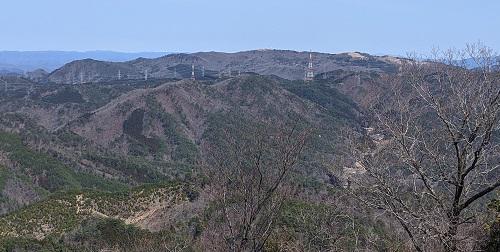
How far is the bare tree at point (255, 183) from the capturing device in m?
12.1

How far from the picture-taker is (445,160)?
35.3 feet

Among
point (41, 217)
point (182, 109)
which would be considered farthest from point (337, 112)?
point (41, 217)

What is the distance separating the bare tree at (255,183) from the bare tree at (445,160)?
171 cm

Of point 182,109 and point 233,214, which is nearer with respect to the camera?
point 233,214

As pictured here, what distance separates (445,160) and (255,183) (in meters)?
3.94

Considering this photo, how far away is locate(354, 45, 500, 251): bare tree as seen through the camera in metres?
9.89

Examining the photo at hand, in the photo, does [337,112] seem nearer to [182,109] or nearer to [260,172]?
[182,109]

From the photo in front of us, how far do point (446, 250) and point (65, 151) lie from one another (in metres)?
93.1

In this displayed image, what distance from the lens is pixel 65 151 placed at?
96.1 metres

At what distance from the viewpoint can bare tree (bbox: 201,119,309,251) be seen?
1209 cm

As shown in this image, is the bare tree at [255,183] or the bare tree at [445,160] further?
the bare tree at [255,183]

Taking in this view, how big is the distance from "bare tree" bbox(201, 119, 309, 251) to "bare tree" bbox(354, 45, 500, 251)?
1.71 m

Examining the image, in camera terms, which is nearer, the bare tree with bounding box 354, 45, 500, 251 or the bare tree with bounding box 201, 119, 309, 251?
the bare tree with bounding box 354, 45, 500, 251

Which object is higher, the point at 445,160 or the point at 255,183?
the point at 445,160
